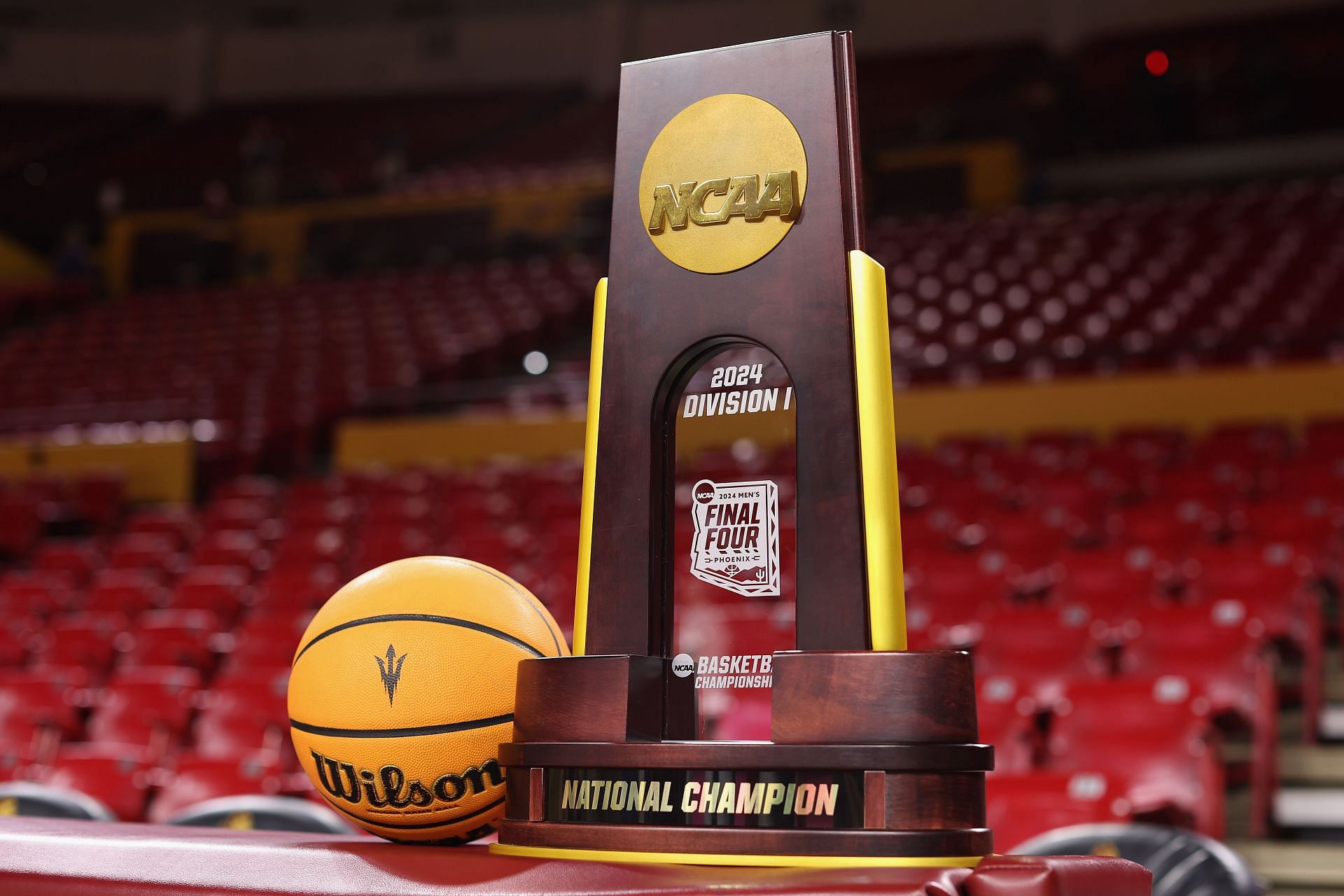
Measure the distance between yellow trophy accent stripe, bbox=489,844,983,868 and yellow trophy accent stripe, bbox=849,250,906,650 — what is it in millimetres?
135

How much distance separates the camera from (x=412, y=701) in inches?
39.1

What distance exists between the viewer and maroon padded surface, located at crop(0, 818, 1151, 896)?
2.18 ft

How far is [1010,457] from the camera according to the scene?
233 inches

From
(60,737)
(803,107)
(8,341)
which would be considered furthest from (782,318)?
(8,341)

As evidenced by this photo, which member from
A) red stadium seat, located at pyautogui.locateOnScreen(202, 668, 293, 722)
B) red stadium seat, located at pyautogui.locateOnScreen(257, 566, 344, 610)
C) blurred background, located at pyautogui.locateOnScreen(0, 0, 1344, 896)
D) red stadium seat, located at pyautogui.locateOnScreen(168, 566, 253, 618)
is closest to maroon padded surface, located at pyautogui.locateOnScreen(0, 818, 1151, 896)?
blurred background, located at pyautogui.locateOnScreen(0, 0, 1344, 896)

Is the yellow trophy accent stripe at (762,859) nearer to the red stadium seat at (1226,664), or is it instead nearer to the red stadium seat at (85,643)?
the red stadium seat at (1226,664)

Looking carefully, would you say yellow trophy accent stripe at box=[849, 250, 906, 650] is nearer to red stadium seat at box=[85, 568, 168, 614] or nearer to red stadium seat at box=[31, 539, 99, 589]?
red stadium seat at box=[85, 568, 168, 614]

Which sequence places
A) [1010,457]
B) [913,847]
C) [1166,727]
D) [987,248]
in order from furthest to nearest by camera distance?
[987,248], [1010,457], [1166,727], [913,847]

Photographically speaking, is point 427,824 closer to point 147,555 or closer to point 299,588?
point 299,588

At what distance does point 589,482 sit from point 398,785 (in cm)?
25

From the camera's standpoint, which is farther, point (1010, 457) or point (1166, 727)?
point (1010, 457)

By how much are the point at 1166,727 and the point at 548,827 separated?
2713mm

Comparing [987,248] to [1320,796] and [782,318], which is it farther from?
[782,318]

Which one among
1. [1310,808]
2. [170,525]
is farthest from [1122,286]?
[170,525]
